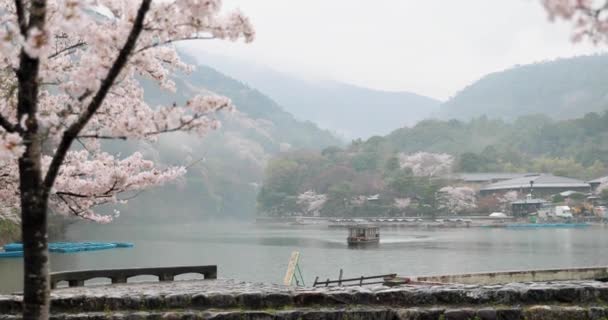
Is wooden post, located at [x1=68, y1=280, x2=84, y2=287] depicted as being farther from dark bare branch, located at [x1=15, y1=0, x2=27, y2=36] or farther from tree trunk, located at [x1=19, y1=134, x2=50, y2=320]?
dark bare branch, located at [x1=15, y1=0, x2=27, y2=36]

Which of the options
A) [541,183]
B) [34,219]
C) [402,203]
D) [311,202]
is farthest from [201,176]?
[34,219]

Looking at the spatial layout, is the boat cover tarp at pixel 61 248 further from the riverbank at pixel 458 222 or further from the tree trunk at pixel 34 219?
the riverbank at pixel 458 222

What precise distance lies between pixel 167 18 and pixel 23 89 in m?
1.64

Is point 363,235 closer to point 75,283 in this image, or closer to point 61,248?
point 61,248

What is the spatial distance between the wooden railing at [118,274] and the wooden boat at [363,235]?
47074 millimetres

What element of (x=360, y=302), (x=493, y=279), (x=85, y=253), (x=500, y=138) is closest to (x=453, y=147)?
(x=500, y=138)

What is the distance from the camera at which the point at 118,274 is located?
1691cm

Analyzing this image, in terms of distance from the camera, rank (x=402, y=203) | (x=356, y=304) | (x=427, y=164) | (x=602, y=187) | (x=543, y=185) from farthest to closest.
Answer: (x=427, y=164)
(x=402, y=203)
(x=543, y=185)
(x=602, y=187)
(x=356, y=304)

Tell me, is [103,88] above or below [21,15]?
below

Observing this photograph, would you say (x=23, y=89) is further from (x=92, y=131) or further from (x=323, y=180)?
(x=323, y=180)

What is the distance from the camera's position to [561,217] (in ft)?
318

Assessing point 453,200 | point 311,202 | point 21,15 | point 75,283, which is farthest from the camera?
point 311,202

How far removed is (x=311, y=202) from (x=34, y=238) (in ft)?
417

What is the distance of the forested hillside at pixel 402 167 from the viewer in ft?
394
